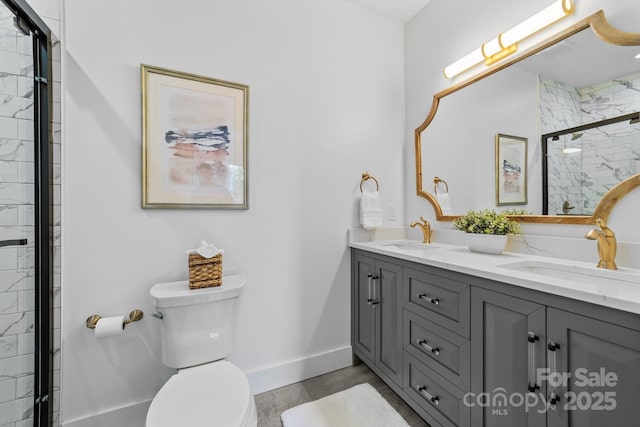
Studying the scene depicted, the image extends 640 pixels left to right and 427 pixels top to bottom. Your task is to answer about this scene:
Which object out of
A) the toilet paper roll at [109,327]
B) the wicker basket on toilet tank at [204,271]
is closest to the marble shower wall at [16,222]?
the toilet paper roll at [109,327]

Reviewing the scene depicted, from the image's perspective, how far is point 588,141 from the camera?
121 cm

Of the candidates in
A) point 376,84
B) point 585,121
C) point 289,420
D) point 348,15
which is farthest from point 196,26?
point 289,420

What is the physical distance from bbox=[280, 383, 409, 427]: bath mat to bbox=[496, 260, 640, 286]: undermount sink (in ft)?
3.26

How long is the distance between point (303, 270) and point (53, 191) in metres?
1.34

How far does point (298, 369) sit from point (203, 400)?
90 cm

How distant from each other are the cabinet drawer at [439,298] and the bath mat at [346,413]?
0.60 metres

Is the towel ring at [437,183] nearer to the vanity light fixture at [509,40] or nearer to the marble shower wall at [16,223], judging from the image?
the vanity light fixture at [509,40]

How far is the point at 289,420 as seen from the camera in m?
1.41

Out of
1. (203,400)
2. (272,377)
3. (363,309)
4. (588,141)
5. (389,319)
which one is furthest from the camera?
(363,309)

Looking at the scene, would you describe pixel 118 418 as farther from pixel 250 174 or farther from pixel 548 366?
pixel 548 366

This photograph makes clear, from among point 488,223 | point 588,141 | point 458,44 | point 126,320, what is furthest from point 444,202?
point 126,320

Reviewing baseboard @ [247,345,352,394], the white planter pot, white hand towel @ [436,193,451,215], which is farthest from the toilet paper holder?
white hand towel @ [436,193,451,215]

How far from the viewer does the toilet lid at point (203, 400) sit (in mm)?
904

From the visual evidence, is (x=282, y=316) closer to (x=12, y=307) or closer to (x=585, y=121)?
(x=12, y=307)
